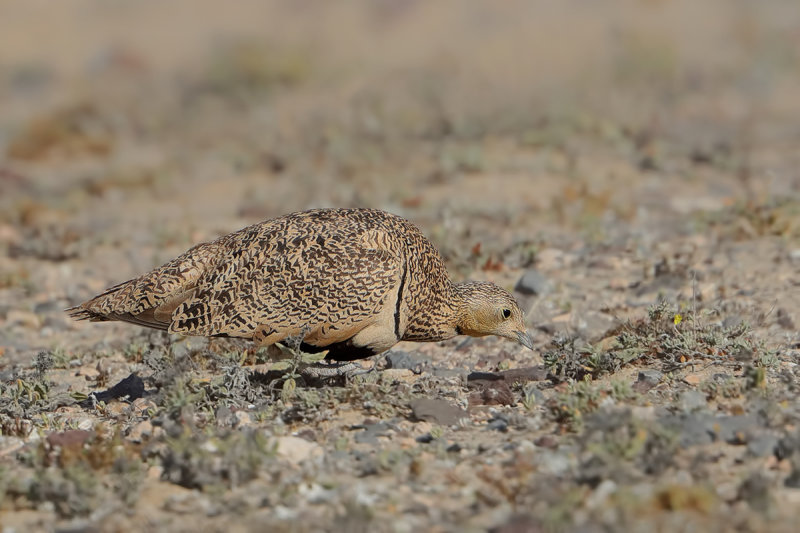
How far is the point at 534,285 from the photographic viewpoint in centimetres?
752

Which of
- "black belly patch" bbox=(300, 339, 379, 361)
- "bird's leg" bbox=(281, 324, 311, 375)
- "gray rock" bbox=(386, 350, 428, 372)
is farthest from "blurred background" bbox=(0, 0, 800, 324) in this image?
"bird's leg" bbox=(281, 324, 311, 375)

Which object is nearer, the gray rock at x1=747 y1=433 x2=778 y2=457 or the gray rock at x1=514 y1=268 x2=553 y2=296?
the gray rock at x1=747 y1=433 x2=778 y2=457

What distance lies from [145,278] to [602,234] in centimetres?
463

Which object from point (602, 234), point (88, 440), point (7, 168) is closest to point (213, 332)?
point (88, 440)

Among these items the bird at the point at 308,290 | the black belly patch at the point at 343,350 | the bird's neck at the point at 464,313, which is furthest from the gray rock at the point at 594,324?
the black belly patch at the point at 343,350

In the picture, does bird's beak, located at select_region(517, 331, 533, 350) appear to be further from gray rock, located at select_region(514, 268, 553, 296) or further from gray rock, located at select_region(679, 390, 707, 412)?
gray rock, located at select_region(514, 268, 553, 296)

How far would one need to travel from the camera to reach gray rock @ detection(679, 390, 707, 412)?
466 centimetres

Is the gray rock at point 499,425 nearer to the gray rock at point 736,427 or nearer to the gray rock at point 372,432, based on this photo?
the gray rock at point 372,432

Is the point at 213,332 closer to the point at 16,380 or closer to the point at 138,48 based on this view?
the point at 16,380

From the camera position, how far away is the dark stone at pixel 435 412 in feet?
16.5

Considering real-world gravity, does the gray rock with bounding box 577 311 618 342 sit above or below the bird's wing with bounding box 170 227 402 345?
below

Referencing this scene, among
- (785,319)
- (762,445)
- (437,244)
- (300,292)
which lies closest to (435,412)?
(300,292)

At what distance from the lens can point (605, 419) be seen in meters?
4.27

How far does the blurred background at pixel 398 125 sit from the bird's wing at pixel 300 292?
9.32 feet
